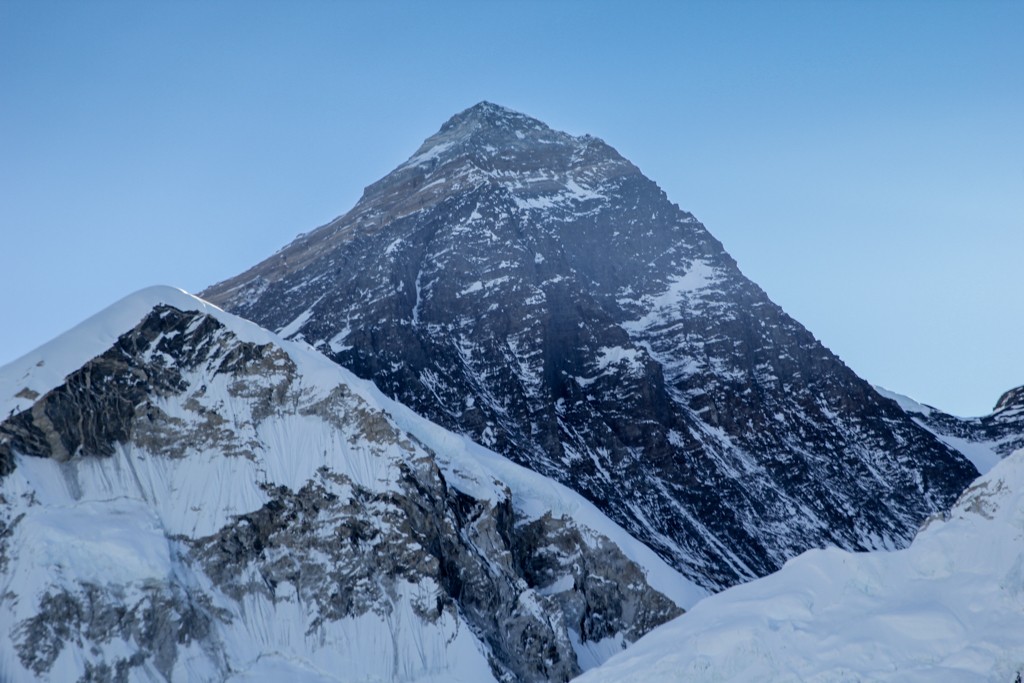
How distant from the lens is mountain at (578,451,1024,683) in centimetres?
6731

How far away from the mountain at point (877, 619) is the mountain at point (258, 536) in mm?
33686

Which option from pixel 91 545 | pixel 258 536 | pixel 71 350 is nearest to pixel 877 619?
pixel 258 536

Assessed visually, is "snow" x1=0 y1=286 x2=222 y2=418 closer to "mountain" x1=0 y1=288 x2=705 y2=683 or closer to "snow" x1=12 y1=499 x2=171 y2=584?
"mountain" x1=0 y1=288 x2=705 y2=683

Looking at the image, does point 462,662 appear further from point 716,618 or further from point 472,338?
point 472,338

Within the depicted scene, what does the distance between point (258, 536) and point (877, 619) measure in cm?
5822

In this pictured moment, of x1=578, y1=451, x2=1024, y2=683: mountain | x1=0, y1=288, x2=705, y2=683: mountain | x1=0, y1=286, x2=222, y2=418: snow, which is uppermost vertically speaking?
x1=0, y1=286, x2=222, y2=418: snow

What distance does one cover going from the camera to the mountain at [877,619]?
2650 inches

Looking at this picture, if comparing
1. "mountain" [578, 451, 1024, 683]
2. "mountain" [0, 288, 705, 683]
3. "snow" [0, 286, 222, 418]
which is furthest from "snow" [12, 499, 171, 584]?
"mountain" [578, 451, 1024, 683]

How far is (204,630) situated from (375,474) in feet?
65.8

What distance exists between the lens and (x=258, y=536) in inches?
4424

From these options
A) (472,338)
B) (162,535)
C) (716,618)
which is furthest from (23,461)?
(472,338)

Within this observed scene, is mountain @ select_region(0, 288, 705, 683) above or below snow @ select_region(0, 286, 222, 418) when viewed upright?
below

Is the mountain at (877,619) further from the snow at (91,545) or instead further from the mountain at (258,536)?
the snow at (91,545)

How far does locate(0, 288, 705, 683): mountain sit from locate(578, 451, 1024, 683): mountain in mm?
33686
